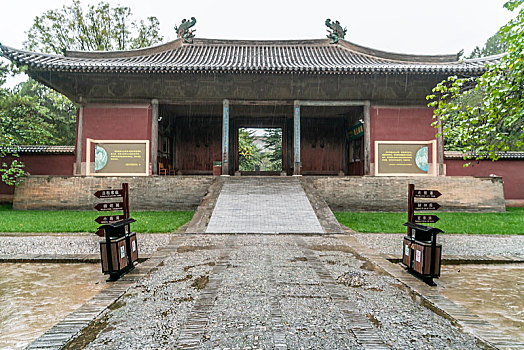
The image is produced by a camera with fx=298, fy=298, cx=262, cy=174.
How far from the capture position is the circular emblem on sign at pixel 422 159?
1073cm

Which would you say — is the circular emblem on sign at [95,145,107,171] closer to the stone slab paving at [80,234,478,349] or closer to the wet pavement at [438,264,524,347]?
the stone slab paving at [80,234,478,349]

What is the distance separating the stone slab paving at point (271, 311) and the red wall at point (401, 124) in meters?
8.08

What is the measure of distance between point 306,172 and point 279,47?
6.15m

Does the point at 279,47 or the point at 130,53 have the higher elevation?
the point at 279,47

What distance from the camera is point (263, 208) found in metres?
7.89

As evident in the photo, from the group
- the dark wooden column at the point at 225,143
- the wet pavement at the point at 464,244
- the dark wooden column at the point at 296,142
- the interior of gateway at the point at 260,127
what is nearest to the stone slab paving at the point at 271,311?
the wet pavement at the point at 464,244

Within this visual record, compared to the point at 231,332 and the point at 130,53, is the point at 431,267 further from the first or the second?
the point at 130,53

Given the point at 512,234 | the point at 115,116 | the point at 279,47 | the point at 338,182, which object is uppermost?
the point at 279,47

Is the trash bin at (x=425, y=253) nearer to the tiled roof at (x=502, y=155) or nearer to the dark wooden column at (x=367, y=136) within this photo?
the dark wooden column at (x=367, y=136)

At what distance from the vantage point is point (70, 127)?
1903cm

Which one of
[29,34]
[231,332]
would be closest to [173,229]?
[231,332]

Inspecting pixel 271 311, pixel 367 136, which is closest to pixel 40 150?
pixel 271 311

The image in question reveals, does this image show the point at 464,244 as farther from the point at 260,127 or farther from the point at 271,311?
the point at 260,127

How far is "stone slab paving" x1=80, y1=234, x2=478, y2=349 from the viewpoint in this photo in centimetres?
218
